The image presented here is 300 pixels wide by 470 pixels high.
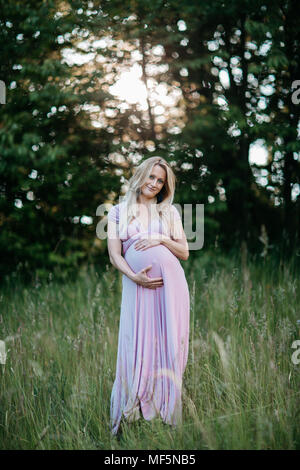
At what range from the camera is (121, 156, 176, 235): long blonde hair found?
275 cm

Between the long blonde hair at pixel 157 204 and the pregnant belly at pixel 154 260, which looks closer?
the pregnant belly at pixel 154 260

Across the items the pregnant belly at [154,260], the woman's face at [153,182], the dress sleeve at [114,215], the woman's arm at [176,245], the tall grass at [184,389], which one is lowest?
the tall grass at [184,389]

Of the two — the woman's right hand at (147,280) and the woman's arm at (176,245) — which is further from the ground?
the woman's arm at (176,245)

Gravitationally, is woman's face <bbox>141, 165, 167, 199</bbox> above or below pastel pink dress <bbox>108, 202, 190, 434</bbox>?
above

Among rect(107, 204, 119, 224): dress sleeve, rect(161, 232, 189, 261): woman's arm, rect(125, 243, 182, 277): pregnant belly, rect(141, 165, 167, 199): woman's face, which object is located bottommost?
rect(125, 243, 182, 277): pregnant belly

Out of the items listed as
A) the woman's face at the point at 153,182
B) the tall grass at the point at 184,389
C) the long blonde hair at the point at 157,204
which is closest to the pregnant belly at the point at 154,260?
the long blonde hair at the point at 157,204

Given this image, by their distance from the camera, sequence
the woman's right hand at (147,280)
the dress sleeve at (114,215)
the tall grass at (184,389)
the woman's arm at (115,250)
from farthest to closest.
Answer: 1. the dress sleeve at (114,215)
2. the woman's arm at (115,250)
3. the woman's right hand at (147,280)
4. the tall grass at (184,389)

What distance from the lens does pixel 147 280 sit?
2.56 metres

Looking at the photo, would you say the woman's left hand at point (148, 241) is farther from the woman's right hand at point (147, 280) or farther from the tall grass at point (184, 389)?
the tall grass at point (184, 389)

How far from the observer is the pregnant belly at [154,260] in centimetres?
260

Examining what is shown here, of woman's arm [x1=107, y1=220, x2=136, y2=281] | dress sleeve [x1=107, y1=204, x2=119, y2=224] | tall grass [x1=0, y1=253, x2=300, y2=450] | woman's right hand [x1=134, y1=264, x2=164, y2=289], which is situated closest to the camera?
tall grass [x1=0, y1=253, x2=300, y2=450]

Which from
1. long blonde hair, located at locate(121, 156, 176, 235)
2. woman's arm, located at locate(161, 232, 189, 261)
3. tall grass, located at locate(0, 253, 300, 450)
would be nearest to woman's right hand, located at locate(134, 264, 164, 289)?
woman's arm, located at locate(161, 232, 189, 261)

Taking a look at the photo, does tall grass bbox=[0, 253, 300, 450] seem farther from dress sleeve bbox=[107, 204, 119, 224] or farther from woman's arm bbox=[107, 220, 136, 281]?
dress sleeve bbox=[107, 204, 119, 224]

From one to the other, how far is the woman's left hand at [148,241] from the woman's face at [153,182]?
A: 309 millimetres
